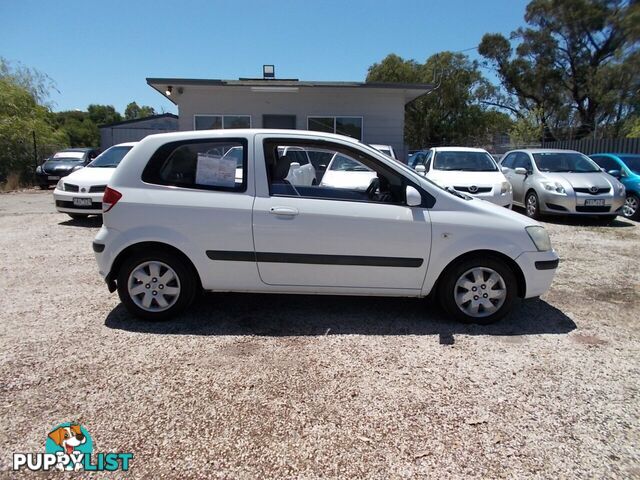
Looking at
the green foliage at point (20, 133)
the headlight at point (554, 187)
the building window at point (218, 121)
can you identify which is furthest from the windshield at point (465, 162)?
the green foliage at point (20, 133)

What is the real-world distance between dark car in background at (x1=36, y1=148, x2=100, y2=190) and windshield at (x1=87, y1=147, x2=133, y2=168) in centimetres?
666

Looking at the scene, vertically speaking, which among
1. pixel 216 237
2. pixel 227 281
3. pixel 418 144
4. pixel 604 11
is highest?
pixel 604 11

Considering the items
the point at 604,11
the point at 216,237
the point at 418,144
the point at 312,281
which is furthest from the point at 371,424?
the point at 418,144

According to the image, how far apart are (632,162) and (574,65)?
22.2m

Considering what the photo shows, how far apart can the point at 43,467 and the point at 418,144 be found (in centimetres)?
3851

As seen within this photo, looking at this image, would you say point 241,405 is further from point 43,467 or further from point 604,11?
point 604,11

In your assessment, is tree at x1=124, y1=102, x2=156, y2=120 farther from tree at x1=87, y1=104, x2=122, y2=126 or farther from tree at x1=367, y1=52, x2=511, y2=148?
tree at x1=367, y1=52, x2=511, y2=148

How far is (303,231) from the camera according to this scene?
370 cm

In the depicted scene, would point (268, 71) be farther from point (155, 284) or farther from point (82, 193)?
point (155, 284)

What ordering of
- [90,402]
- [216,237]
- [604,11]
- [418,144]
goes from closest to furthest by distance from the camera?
[90,402] < [216,237] < [604,11] < [418,144]

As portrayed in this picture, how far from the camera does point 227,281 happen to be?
3.86m

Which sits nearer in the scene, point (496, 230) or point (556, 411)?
point (556, 411)

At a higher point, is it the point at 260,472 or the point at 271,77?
the point at 271,77

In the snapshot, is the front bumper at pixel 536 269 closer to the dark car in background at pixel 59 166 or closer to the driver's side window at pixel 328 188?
the driver's side window at pixel 328 188
